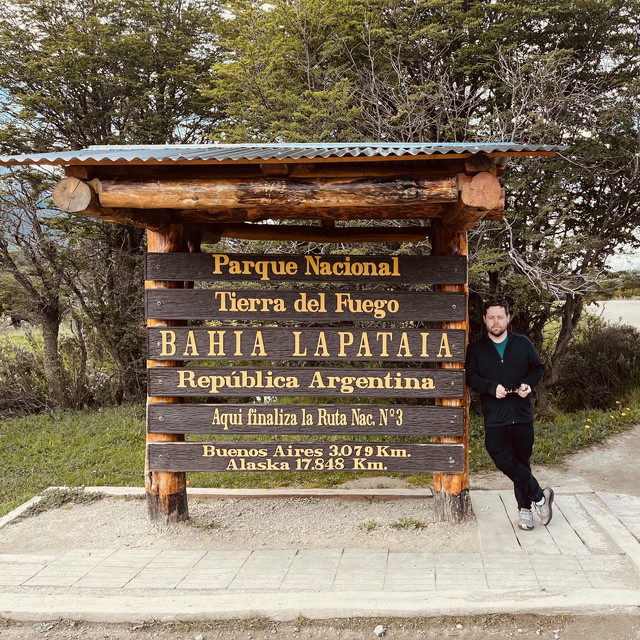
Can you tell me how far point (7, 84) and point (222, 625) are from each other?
423 inches

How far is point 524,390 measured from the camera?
4.34 m

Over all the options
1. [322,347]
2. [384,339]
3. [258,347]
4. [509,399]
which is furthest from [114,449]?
[509,399]

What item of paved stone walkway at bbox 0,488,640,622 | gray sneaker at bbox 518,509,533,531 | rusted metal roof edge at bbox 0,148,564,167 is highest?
rusted metal roof edge at bbox 0,148,564,167

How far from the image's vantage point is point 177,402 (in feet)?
16.0

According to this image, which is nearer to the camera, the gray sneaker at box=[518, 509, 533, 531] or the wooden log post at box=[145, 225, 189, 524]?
the gray sneaker at box=[518, 509, 533, 531]

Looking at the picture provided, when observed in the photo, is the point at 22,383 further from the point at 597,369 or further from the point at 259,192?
the point at 597,369

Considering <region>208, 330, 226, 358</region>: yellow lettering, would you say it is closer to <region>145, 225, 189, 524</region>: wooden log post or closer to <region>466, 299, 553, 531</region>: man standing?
<region>145, 225, 189, 524</region>: wooden log post

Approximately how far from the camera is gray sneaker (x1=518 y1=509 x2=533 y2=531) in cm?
454

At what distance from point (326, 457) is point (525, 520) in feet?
5.52

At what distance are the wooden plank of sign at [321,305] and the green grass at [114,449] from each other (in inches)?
115

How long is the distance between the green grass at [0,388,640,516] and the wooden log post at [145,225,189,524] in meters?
1.78

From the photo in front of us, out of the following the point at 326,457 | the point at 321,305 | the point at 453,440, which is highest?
the point at 321,305

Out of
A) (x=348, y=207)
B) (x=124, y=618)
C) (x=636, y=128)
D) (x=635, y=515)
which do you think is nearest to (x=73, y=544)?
(x=124, y=618)

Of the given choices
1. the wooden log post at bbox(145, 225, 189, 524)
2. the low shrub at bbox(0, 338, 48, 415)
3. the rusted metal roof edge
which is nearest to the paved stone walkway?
the wooden log post at bbox(145, 225, 189, 524)
